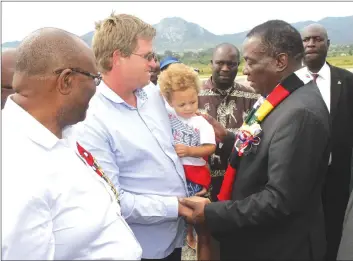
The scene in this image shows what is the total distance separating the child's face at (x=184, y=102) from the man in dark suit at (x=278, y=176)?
0.60 meters

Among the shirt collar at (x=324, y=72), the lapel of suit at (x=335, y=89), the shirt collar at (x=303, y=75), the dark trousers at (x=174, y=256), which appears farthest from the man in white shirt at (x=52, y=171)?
the shirt collar at (x=324, y=72)

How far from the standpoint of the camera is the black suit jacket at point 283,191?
215 cm

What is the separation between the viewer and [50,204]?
137 centimetres

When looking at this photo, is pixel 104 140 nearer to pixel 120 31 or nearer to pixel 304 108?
pixel 120 31

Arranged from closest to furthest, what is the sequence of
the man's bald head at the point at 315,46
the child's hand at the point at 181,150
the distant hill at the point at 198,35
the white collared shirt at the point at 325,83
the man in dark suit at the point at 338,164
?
the child's hand at the point at 181,150
the man in dark suit at the point at 338,164
the white collared shirt at the point at 325,83
the man's bald head at the point at 315,46
the distant hill at the point at 198,35

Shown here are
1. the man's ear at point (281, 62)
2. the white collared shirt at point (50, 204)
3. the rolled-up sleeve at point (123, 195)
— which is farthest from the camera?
the man's ear at point (281, 62)

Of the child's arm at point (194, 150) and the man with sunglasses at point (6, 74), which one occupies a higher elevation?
the man with sunglasses at point (6, 74)

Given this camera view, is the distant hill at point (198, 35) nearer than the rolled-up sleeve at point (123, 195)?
No

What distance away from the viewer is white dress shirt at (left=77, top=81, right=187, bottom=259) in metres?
2.30

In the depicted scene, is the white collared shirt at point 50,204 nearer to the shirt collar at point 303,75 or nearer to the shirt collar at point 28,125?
the shirt collar at point 28,125

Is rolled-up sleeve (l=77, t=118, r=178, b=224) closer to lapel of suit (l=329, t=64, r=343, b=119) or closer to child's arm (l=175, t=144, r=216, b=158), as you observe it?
child's arm (l=175, t=144, r=216, b=158)

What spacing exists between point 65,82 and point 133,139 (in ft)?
2.76

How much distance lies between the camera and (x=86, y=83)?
1.63 metres

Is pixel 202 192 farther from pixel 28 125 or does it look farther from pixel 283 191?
pixel 28 125
